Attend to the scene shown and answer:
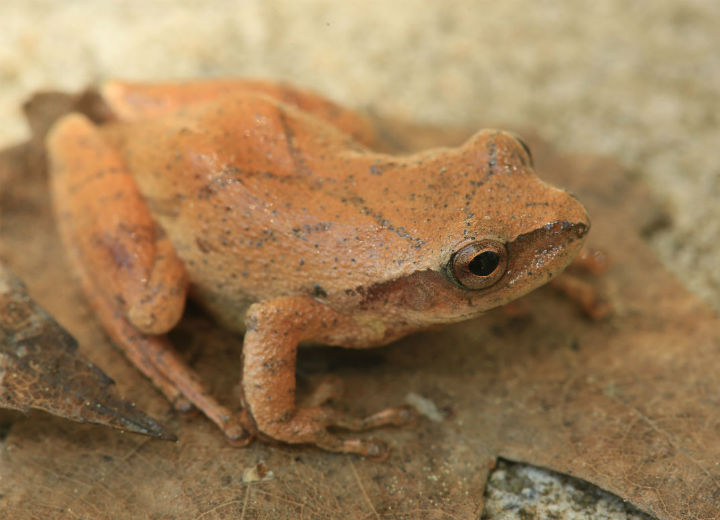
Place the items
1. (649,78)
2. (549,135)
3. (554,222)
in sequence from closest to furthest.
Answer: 1. (554,222)
2. (549,135)
3. (649,78)

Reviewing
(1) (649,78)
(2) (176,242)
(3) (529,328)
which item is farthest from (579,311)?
(1) (649,78)

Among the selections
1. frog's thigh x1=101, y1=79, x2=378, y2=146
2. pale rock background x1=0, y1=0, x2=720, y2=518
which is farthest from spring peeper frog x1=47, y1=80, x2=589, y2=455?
pale rock background x1=0, y1=0, x2=720, y2=518

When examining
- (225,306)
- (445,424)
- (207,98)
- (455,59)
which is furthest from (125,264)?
(455,59)

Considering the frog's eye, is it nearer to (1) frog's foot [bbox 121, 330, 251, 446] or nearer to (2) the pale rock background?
(1) frog's foot [bbox 121, 330, 251, 446]

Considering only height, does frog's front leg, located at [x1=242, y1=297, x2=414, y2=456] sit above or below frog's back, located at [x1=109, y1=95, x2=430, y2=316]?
below

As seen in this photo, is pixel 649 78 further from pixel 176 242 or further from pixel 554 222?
pixel 176 242

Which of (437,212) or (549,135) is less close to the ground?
(437,212)
